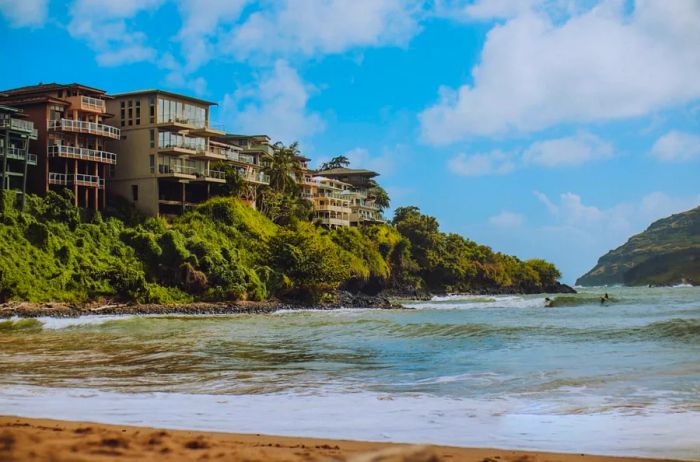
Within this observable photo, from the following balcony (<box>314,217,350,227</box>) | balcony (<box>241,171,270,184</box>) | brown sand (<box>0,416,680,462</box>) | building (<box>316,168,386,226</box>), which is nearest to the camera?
brown sand (<box>0,416,680,462</box>)

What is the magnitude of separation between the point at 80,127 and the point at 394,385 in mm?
56101

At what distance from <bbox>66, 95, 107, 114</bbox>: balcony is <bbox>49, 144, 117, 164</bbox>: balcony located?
391 centimetres

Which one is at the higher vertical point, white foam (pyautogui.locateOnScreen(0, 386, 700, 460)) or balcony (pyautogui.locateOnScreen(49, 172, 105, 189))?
balcony (pyautogui.locateOnScreen(49, 172, 105, 189))

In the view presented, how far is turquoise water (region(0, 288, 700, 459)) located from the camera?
Result: 9.83 m

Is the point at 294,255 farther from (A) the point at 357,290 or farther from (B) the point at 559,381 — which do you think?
(B) the point at 559,381

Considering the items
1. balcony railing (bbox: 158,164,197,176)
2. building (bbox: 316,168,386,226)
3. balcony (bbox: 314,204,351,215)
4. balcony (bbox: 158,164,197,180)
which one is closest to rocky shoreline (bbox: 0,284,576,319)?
balcony (bbox: 158,164,197,180)

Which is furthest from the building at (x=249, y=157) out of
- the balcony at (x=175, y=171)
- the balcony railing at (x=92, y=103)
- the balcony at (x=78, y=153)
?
the balcony at (x=78, y=153)

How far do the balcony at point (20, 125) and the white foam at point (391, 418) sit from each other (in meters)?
49.2

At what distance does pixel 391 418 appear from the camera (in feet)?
35.2

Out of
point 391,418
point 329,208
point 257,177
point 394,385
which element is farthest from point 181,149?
point 391,418

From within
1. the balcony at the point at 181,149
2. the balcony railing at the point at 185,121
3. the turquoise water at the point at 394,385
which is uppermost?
the balcony railing at the point at 185,121

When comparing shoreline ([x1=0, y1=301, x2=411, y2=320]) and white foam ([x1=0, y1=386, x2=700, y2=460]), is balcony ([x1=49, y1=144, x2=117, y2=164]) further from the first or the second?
white foam ([x1=0, y1=386, x2=700, y2=460])

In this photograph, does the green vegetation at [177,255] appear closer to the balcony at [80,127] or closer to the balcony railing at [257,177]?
the balcony railing at [257,177]

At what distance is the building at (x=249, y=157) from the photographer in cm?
7919
